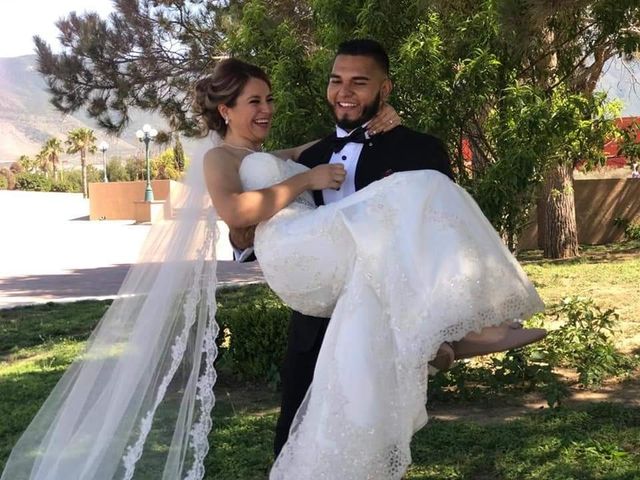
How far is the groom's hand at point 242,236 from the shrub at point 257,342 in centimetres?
338

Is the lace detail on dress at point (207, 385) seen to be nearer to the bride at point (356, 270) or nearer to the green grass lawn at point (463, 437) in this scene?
the bride at point (356, 270)

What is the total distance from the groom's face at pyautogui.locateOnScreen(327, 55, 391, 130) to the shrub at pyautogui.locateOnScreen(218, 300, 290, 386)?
3.49 m

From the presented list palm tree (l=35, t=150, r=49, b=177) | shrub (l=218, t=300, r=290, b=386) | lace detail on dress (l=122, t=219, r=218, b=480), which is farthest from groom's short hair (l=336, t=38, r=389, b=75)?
palm tree (l=35, t=150, r=49, b=177)

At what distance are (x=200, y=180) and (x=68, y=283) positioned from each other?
10.5m

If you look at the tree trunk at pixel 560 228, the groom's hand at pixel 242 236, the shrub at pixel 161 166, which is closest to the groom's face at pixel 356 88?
the groom's hand at pixel 242 236

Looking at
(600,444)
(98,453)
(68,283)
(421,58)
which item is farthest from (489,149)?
(68,283)

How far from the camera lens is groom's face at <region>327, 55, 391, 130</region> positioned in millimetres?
2500

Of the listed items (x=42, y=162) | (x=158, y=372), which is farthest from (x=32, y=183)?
(x=158, y=372)

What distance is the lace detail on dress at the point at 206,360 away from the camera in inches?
111

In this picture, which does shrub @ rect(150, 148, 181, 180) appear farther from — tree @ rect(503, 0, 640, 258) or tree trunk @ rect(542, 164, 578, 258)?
tree @ rect(503, 0, 640, 258)

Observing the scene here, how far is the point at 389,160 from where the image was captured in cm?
249

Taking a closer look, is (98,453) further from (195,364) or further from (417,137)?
(417,137)

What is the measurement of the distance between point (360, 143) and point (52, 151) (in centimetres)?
7394

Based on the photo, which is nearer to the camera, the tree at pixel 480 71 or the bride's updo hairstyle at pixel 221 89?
the bride's updo hairstyle at pixel 221 89
